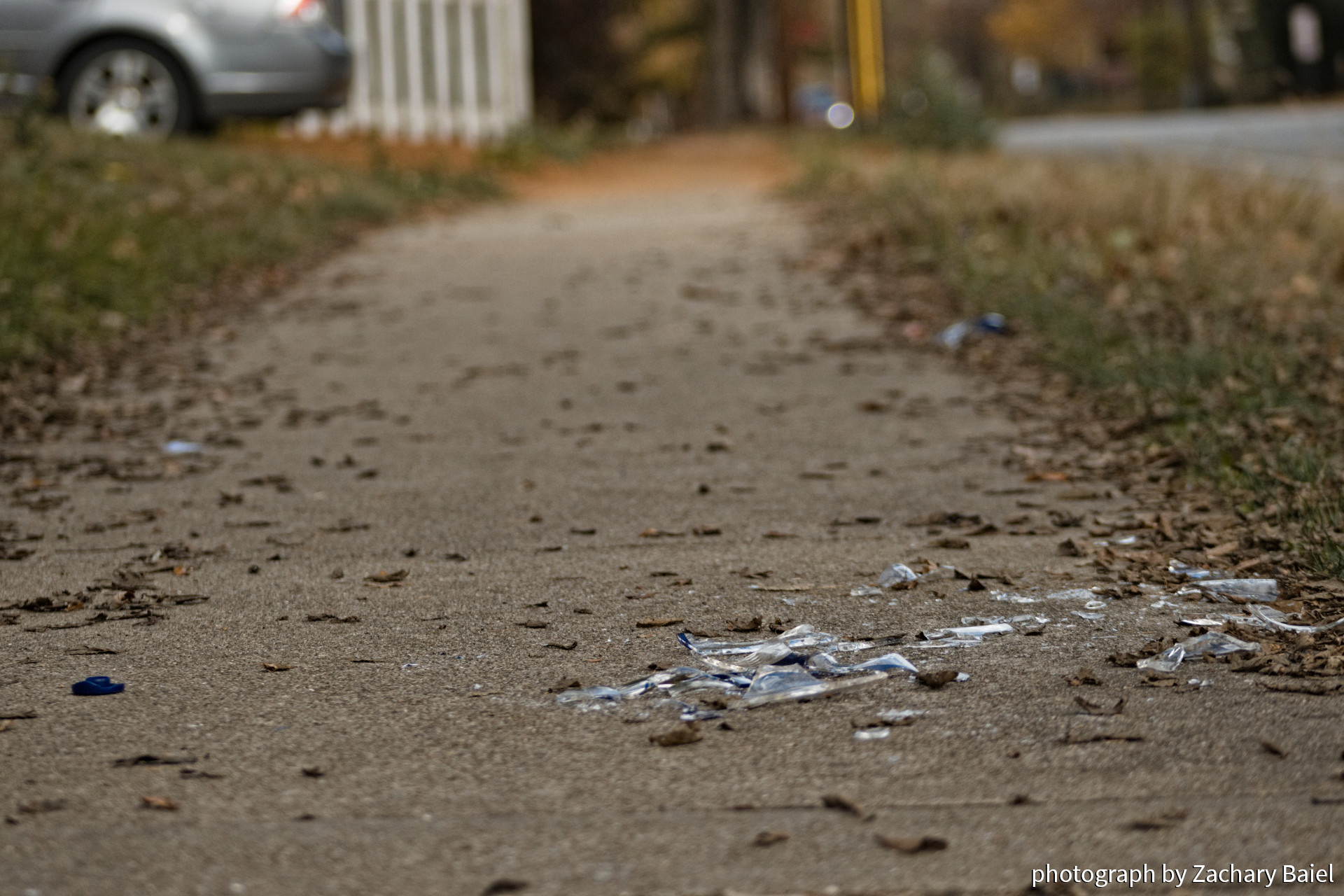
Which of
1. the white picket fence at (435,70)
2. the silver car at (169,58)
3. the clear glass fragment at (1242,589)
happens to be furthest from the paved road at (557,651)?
the white picket fence at (435,70)

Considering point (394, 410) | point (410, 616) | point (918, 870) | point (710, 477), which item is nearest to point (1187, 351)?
point (710, 477)

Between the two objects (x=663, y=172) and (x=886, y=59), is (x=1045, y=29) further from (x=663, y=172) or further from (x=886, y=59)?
(x=663, y=172)

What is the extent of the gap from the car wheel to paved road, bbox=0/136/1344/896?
522 cm

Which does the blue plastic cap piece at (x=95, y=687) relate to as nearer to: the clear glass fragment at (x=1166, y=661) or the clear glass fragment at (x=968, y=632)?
the clear glass fragment at (x=968, y=632)

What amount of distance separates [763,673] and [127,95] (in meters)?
9.81

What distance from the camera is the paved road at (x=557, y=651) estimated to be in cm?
258

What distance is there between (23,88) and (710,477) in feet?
26.1

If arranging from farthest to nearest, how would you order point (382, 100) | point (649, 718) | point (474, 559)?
point (382, 100)
point (474, 559)
point (649, 718)

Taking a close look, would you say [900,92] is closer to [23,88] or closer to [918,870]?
[23,88]

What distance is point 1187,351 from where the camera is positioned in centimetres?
599

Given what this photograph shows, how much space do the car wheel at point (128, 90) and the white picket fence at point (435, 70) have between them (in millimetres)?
3588

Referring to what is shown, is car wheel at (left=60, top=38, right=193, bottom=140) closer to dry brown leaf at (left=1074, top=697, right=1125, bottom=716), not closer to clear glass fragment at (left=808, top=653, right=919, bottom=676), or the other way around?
clear glass fragment at (left=808, top=653, right=919, bottom=676)

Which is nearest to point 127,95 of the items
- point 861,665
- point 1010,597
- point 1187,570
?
point 1010,597

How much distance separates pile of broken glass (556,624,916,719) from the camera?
3.24 meters
